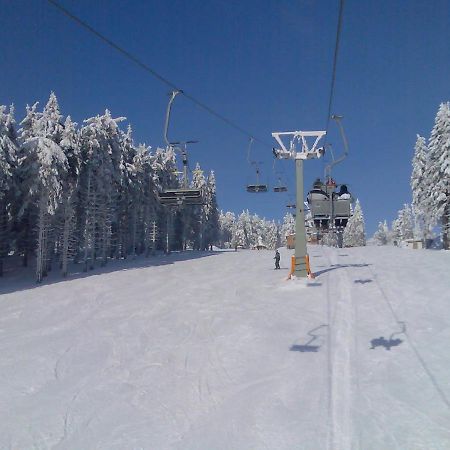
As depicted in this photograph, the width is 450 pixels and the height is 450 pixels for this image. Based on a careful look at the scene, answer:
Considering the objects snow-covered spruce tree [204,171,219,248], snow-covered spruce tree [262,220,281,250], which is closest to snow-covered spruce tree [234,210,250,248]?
snow-covered spruce tree [262,220,281,250]

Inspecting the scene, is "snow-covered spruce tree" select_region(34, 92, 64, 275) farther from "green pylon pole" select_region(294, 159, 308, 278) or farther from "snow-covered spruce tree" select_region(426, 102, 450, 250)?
"snow-covered spruce tree" select_region(426, 102, 450, 250)

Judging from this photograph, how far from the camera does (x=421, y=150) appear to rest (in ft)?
193

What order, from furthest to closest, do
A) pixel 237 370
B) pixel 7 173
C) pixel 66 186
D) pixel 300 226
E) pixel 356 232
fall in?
pixel 356 232 < pixel 66 186 < pixel 7 173 < pixel 300 226 < pixel 237 370

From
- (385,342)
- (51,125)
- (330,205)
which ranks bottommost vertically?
(385,342)

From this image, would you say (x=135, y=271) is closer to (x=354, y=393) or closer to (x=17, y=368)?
(x=17, y=368)

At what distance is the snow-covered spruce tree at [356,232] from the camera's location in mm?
103312

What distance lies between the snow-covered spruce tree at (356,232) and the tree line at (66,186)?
62476 mm

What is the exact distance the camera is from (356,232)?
104938 millimetres

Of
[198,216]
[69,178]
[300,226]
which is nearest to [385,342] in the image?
[300,226]

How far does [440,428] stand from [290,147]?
17.3 metres

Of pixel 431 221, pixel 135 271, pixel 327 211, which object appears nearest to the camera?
pixel 327 211

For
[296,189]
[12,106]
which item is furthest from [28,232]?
[296,189]

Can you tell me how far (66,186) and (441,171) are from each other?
35.0 metres

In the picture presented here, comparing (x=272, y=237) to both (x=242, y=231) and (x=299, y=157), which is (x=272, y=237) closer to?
(x=242, y=231)
